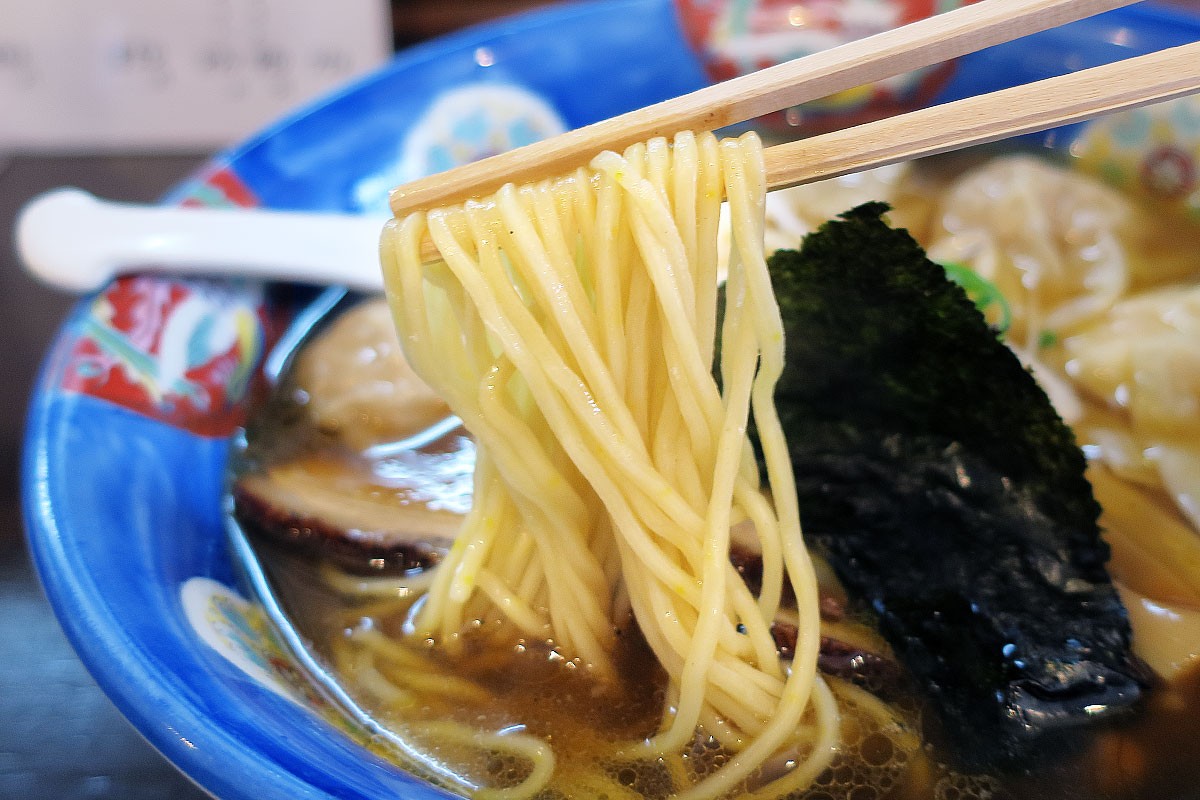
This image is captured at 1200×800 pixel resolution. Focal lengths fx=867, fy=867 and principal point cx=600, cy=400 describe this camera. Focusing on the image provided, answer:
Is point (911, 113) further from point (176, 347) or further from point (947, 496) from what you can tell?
point (176, 347)

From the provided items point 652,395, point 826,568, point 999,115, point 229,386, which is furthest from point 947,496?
point 229,386

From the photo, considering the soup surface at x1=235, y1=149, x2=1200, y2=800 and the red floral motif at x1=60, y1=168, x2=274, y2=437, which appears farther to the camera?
the red floral motif at x1=60, y1=168, x2=274, y2=437

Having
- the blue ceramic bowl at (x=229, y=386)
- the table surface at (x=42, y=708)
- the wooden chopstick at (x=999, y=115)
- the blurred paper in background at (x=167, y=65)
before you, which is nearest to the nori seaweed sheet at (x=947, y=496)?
the wooden chopstick at (x=999, y=115)

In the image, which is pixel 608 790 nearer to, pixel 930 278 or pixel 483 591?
pixel 483 591

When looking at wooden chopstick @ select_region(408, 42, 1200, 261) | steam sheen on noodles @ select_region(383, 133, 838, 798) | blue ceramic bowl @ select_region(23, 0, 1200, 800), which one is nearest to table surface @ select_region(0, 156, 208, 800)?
blue ceramic bowl @ select_region(23, 0, 1200, 800)

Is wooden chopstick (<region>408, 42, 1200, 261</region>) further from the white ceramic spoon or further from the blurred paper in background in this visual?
the blurred paper in background

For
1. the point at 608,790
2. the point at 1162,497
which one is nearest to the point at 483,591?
the point at 608,790
